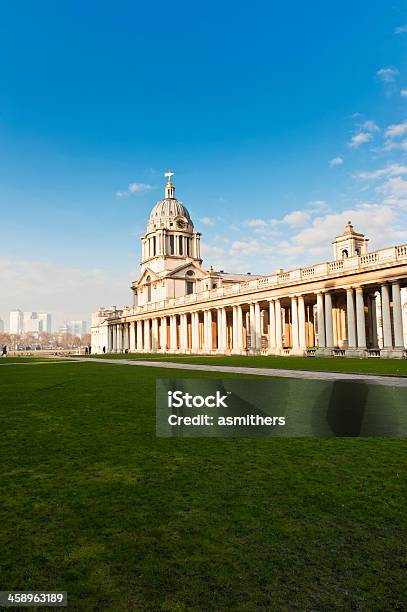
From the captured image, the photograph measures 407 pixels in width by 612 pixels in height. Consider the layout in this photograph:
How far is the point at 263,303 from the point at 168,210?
5460 cm

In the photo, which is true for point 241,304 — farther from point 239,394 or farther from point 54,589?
point 54,589

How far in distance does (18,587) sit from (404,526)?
13.6 feet

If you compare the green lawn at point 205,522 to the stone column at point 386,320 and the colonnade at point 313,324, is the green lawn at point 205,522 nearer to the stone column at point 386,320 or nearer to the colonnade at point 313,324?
the stone column at point 386,320

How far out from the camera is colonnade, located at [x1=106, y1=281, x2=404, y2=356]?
41125 millimetres

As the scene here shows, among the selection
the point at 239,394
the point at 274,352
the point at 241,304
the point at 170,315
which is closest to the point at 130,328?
the point at 170,315

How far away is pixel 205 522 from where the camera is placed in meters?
5.28

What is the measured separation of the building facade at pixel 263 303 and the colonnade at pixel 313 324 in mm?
107

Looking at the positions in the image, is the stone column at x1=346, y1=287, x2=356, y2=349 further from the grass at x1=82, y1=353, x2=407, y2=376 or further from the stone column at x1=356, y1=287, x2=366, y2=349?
the grass at x1=82, y1=353, x2=407, y2=376

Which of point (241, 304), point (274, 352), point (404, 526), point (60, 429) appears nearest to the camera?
point (404, 526)

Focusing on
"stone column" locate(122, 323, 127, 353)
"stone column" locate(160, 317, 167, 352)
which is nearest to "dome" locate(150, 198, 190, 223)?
"stone column" locate(122, 323, 127, 353)

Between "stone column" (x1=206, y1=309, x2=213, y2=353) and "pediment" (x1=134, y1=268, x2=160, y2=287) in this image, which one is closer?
"stone column" (x1=206, y1=309, x2=213, y2=353)

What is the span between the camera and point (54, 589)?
158 inches

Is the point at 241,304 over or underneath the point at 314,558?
over

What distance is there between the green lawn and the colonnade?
3378 centimetres
